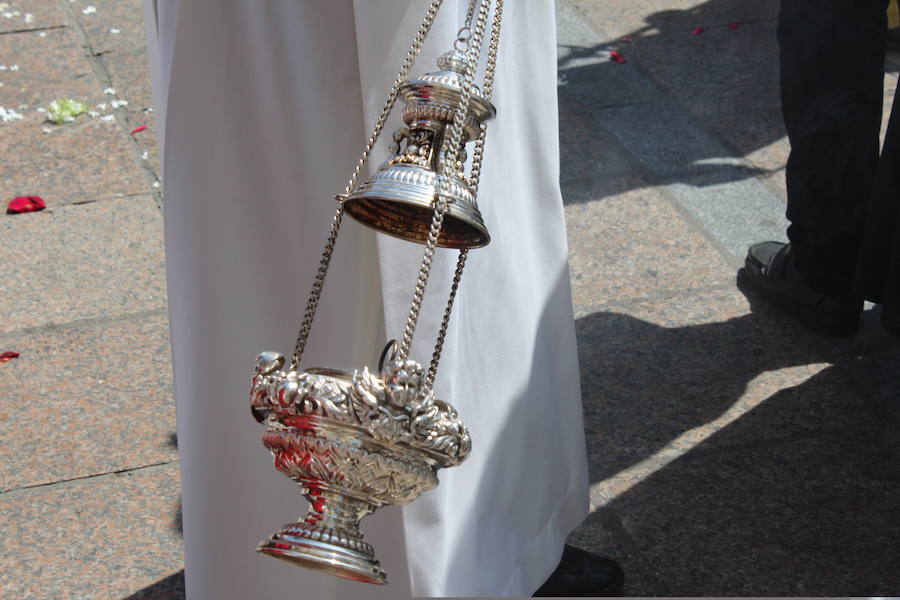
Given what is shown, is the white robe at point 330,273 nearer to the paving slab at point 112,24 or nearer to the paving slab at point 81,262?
the paving slab at point 81,262

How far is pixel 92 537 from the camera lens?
2.79m

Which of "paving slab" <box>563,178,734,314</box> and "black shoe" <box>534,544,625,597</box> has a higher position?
"paving slab" <box>563,178,734,314</box>

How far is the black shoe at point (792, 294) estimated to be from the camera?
3.48 meters

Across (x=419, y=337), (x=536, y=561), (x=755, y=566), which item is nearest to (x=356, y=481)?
(x=419, y=337)

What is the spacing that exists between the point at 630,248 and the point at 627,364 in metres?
0.74

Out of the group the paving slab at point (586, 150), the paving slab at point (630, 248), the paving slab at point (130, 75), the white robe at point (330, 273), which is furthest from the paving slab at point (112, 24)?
the white robe at point (330, 273)

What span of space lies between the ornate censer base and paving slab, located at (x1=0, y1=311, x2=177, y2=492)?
194 centimetres

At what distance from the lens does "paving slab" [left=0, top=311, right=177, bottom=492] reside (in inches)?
120

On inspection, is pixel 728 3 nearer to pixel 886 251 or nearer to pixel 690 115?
pixel 690 115

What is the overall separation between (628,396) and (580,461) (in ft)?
2.95

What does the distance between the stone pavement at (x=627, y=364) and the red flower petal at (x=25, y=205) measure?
0.14 ft

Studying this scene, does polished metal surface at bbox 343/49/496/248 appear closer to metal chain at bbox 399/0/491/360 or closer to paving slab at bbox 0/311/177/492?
metal chain at bbox 399/0/491/360

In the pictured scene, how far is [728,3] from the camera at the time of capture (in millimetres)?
6160

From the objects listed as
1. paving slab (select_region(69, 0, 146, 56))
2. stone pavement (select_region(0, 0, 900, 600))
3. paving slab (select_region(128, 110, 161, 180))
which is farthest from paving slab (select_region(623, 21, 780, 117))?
paving slab (select_region(69, 0, 146, 56))
